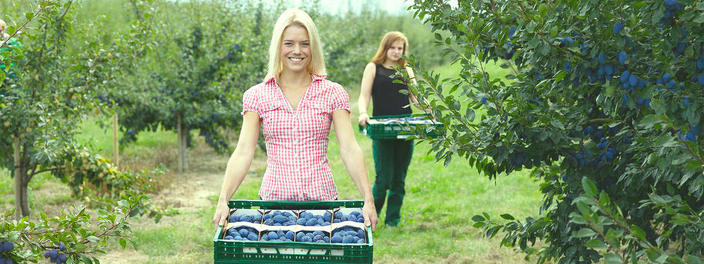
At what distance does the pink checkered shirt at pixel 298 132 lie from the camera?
3107 mm

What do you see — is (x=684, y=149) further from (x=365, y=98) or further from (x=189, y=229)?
(x=189, y=229)

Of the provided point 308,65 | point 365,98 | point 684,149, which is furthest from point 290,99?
point 365,98

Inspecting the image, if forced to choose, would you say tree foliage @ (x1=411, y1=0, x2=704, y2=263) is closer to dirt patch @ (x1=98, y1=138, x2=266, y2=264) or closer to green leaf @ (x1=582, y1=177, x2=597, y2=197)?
green leaf @ (x1=582, y1=177, x2=597, y2=197)

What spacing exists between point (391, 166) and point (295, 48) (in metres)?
3.09

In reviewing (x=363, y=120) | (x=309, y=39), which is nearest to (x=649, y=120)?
(x=309, y=39)

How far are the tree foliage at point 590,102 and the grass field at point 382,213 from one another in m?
1.86

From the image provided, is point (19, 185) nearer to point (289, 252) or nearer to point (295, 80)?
point (295, 80)

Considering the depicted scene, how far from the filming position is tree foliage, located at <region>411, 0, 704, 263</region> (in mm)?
2172

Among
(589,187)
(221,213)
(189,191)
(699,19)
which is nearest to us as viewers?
(589,187)

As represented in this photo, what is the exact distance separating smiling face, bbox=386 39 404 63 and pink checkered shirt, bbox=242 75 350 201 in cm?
291

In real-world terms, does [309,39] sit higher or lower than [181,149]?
higher

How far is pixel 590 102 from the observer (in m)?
2.92

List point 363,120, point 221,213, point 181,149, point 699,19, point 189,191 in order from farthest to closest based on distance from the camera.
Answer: point 181,149 < point 189,191 < point 363,120 < point 221,213 < point 699,19

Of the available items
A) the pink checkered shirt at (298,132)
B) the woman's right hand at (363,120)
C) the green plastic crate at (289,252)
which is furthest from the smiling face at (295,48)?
the woman's right hand at (363,120)
